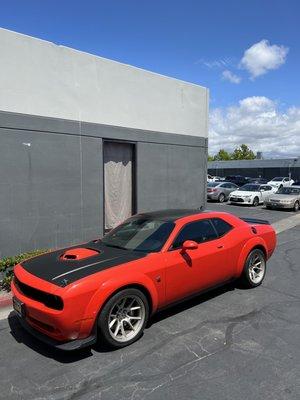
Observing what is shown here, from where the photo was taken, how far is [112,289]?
434 cm

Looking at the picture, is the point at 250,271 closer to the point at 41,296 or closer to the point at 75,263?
the point at 75,263

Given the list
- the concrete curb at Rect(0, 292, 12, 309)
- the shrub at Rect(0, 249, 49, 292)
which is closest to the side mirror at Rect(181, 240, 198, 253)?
the concrete curb at Rect(0, 292, 12, 309)

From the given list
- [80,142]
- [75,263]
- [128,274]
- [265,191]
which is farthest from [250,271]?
[265,191]

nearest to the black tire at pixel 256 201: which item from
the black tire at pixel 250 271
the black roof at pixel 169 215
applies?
the black tire at pixel 250 271

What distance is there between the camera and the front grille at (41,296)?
4.11m

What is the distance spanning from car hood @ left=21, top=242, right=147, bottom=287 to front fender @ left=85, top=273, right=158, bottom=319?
0.77 feet

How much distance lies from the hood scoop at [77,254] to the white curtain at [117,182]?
5.06 metres

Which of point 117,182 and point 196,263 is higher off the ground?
point 117,182

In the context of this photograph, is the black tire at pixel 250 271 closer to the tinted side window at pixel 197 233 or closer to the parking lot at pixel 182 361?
Result: the parking lot at pixel 182 361

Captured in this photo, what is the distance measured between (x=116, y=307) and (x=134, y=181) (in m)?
6.79

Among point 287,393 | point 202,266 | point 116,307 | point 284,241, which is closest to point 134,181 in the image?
point 284,241

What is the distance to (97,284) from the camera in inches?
168

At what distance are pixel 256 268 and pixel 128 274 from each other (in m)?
3.06

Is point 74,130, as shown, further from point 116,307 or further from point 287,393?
point 287,393
